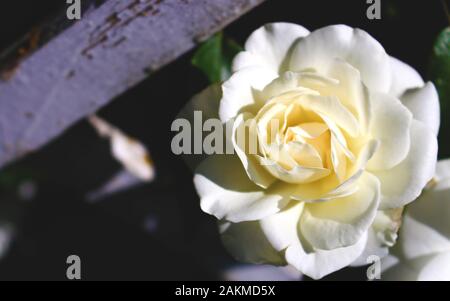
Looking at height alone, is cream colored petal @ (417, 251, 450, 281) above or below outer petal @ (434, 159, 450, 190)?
below

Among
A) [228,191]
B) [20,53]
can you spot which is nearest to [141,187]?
[20,53]

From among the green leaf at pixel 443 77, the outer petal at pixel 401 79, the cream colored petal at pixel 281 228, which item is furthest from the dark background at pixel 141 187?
the cream colored petal at pixel 281 228

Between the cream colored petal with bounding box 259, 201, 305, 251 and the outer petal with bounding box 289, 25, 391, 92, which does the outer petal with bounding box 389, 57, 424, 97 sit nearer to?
the outer petal with bounding box 289, 25, 391, 92

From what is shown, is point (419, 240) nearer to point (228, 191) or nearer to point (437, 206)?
point (437, 206)

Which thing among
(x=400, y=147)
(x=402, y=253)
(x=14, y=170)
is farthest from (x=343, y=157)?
(x=14, y=170)

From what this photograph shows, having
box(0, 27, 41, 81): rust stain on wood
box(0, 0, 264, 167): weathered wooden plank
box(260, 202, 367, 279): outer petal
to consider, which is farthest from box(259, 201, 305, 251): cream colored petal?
box(0, 27, 41, 81): rust stain on wood

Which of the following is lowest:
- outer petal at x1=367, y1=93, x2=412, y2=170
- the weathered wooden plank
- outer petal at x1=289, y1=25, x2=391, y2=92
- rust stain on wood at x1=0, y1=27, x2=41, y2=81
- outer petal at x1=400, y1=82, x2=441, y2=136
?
outer petal at x1=367, y1=93, x2=412, y2=170
